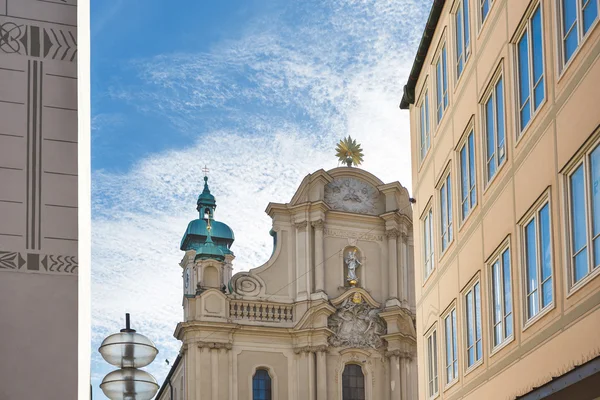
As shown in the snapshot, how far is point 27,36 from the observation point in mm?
10875

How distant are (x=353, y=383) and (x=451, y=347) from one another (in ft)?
82.2

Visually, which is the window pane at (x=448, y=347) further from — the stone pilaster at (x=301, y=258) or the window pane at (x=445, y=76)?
the stone pilaster at (x=301, y=258)

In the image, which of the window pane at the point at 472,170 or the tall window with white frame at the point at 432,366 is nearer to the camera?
the window pane at the point at 472,170

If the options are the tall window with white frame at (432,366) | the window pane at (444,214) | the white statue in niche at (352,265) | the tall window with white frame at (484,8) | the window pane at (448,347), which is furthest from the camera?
the white statue in niche at (352,265)

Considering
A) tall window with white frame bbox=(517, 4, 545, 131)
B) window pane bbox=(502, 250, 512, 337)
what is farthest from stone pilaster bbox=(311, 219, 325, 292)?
tall window with white frame bbox=(517, 4, 545, 131)

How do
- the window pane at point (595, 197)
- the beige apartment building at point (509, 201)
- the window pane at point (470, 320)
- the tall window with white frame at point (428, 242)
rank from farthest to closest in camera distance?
the tall window with white frame at point (428, 242) < the window pane at point (470, 320) < the beige apartment building at point (509, 201) < the window pane at point (595, 197)

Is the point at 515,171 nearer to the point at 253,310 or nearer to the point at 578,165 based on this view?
the point at 578,165

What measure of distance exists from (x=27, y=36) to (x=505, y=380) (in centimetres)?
931

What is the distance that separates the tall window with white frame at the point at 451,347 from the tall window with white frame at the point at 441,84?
13.4 feet

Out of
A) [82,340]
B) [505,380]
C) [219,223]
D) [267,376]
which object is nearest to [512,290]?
[505,380]

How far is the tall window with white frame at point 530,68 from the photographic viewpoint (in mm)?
15219

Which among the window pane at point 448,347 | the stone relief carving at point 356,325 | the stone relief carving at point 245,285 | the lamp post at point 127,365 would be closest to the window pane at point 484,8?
the window pane at point 448,347

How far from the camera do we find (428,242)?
23984 mm

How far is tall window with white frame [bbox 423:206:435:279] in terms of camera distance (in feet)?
77.0
